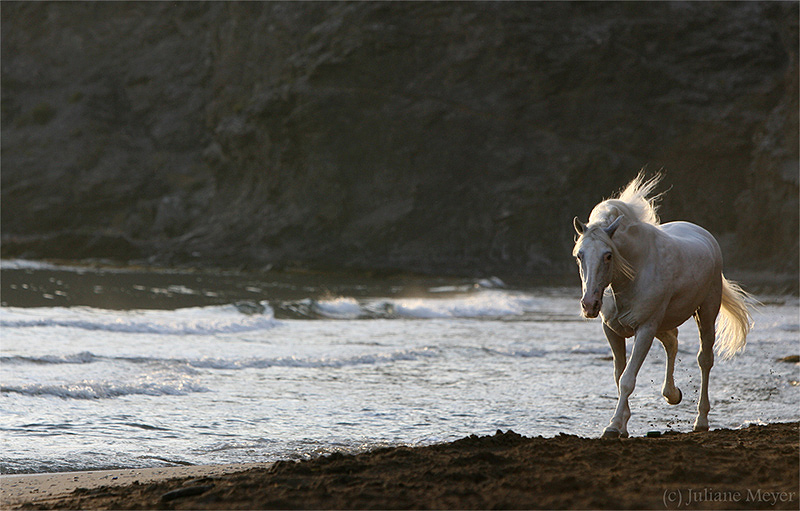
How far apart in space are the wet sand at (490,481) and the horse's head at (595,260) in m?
0.81

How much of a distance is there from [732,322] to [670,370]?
3.94 ft

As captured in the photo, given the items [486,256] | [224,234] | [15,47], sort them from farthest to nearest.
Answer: [15,47]
[224,234]
[486,256]

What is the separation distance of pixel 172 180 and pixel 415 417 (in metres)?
43.8

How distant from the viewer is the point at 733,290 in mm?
6797

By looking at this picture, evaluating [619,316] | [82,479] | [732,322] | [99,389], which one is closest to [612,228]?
[619,316]

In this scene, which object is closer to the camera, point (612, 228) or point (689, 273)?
point (612, 228)

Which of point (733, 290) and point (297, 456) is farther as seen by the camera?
point (733, 290)

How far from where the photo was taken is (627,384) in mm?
5160

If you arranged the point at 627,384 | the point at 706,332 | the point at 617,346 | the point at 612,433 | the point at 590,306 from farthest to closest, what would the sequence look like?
the point at 706,332
the point at 617,346
the point at 627,384
the point at 612,433
the point at 590,306

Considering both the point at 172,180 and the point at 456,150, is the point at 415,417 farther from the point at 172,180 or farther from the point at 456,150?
the point at 172,180

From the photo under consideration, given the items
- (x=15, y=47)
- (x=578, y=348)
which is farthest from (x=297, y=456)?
(x=15, y=47)

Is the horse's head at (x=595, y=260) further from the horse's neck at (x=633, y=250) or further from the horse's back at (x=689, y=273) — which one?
the horse's back at (x=689, y=273)

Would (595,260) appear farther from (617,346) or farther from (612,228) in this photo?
(617,346)

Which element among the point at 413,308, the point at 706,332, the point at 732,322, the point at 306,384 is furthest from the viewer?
the point at 413,308
